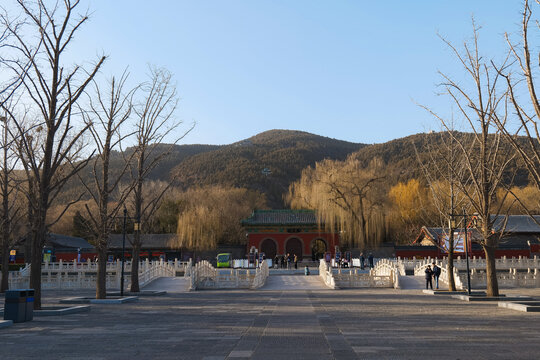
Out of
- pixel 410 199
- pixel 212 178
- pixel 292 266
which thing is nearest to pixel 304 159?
pixel 212 178

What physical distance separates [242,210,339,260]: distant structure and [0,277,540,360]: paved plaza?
39580 mm

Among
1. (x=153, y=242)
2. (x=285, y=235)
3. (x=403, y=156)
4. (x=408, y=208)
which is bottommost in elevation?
(x=153, y=242)

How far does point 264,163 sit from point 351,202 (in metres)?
79.9

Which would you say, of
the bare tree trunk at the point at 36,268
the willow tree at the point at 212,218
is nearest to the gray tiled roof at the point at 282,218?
the willow tree at the point at 212,218

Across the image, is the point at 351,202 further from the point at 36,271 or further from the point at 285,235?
the point at 36,271

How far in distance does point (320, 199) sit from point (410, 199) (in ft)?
44.4

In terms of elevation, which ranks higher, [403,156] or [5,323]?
[403,156]

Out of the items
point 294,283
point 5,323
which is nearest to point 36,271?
point 5,323

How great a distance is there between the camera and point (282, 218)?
57.0 metres

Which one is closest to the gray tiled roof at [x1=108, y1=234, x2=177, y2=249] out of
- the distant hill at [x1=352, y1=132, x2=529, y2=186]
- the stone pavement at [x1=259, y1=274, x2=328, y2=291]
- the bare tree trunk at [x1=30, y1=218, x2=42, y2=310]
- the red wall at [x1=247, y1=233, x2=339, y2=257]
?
the red wall at [x1=247, y1=233, x2=339, y2=257]

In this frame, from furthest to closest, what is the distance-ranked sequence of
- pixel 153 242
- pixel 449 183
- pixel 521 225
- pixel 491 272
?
pixel 153 242 → pixel 521 225 → pixel 449 183 → pixel 491 272

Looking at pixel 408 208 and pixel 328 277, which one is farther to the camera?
pixel 408 208

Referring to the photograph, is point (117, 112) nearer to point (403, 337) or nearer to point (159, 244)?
point (403, 337)

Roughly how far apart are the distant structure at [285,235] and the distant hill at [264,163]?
48.5 metres
